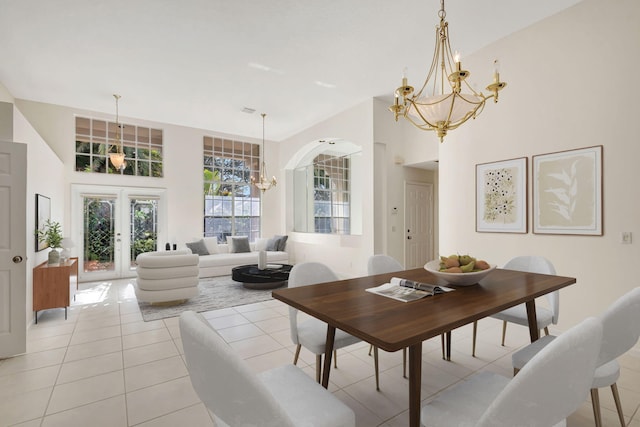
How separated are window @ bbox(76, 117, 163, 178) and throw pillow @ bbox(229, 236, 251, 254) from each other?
2162mm

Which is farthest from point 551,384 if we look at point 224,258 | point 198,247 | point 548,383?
point 198,247

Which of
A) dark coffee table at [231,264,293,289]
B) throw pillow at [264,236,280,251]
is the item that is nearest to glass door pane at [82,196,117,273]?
dark coffee table at [231,264,293,289]

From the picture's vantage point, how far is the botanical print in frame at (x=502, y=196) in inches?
136

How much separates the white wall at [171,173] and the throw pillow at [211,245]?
0.47 metres

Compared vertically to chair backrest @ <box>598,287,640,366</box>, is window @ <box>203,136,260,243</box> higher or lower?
higher

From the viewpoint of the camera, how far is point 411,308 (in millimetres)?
1482

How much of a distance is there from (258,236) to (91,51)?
519 cm

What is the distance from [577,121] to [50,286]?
6.10 meters

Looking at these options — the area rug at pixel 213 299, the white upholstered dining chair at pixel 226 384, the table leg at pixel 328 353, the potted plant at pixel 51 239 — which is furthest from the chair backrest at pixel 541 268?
the potted plant at pixel 51 239

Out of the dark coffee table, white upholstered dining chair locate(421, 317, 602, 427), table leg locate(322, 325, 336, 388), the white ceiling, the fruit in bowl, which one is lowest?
the dark coffee table

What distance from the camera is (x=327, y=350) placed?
1816 millimetres

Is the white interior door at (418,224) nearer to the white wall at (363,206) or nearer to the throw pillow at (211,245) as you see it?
the white wall at (363,206)

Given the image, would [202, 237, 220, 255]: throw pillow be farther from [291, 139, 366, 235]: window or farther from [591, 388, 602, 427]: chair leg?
[591, 388, 602, 427]: chair leg

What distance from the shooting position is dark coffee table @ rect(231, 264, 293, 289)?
17.1 ft
